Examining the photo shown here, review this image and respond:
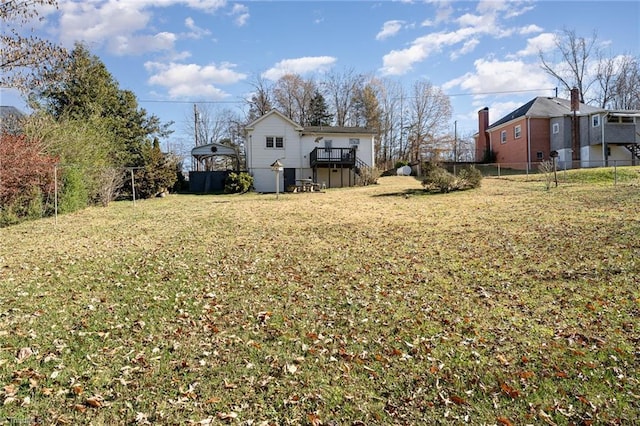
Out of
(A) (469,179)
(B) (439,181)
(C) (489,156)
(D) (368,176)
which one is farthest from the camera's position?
(C) (489,156)

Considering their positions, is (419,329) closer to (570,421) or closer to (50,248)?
(570,421)

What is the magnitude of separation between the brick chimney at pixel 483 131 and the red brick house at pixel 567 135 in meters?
2.96

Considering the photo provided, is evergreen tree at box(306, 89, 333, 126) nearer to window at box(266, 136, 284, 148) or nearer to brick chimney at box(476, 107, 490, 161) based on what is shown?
window at box(266, 136, 284, 148)

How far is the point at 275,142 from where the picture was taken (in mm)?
29641

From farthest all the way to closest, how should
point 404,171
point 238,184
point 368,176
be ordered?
1. point 404,171
2. point 368,176
3. point 238,184

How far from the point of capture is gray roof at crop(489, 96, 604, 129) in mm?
31500

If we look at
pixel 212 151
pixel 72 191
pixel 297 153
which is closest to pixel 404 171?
pixel 297 153

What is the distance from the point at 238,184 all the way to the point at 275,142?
5.37 metres

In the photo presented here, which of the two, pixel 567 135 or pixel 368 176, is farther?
pixel 567 135

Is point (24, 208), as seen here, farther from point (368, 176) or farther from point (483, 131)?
point (483, 131)

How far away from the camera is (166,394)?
3.56 meters

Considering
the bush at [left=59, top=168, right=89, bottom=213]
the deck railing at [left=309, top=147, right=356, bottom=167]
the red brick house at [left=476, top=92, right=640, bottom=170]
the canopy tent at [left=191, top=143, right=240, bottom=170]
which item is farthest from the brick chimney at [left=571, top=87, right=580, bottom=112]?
the bush at [left=59, top=168, right=89, bottom=213]

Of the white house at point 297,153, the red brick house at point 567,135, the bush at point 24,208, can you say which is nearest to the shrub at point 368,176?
the white house at point 297,153

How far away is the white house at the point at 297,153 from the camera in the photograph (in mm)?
28953
